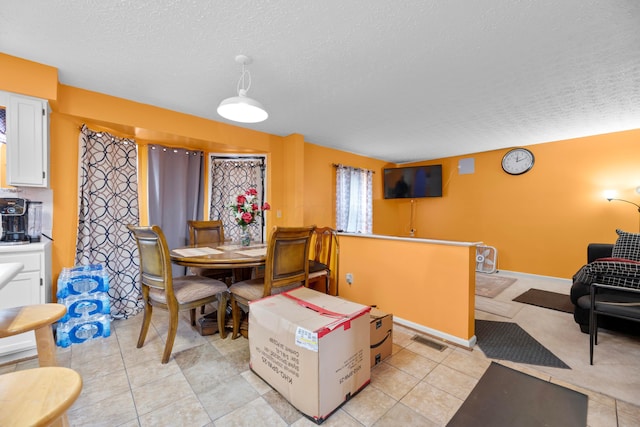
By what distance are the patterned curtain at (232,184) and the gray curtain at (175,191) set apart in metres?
0.23

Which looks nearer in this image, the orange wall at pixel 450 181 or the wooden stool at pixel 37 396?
the wooden stool at pixel 37 396

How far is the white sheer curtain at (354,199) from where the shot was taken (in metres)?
4.74

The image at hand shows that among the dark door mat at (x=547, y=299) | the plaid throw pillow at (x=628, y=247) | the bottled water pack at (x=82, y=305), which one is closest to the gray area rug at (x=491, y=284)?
the dark door mat at (x=547, y=299)

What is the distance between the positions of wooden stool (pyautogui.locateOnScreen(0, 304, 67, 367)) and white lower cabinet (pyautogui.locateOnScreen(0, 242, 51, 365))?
1429mm

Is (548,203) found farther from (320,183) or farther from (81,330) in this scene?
(81,330)

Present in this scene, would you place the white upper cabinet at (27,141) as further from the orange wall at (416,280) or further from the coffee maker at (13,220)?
the orange wall at (416,280)

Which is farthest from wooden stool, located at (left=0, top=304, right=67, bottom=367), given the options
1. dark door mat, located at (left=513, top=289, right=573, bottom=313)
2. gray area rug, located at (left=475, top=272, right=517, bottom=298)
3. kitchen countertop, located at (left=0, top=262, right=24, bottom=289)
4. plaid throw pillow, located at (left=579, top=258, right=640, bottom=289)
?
dark door mat, located at (left=513, top=289, right=573, bottom=313)

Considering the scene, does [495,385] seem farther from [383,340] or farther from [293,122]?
[293,122]

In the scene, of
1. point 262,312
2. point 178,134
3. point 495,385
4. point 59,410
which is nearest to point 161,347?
point 262,312

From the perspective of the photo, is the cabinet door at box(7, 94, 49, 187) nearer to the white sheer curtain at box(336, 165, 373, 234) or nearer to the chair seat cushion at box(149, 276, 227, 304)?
the chair seat cushion at box(149, 276, 227, 304)

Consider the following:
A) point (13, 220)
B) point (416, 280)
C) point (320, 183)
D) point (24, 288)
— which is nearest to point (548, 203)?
point (416, 280)

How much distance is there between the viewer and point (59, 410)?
59 centimetres

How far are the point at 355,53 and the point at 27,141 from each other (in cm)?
279

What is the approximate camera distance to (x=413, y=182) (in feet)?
18.0
